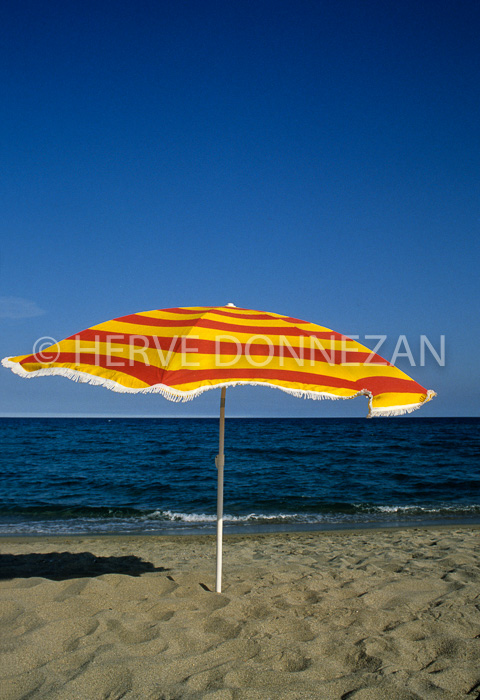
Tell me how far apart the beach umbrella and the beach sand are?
1487mm

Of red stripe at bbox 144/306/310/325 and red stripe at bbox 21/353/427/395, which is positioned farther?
red stripe at bbox 144/306/310/325

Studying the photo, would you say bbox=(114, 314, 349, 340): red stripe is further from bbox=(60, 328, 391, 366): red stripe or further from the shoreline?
the shoreline

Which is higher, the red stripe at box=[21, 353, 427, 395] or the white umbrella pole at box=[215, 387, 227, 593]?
the red stripe at box=[21, 353, 427, 395]

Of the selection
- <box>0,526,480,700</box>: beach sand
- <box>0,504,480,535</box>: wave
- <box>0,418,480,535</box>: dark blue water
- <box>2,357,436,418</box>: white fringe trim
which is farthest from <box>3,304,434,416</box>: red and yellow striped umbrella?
<box>0,418,480,535</box>: dark blue water

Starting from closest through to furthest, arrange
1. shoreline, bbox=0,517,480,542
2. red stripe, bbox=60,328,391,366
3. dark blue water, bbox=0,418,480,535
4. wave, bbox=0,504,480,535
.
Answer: red stripe, bbox=60,328,391,366 → shoreline, bbox=0,517,480,542 → wave, bbox=0,504,480,535 → dark blue water, bbox=0,418,480,535

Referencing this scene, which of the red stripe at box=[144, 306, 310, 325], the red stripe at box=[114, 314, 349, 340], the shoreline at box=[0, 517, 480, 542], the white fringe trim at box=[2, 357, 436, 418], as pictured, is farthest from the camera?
the shoreline at box=[0, 517, 480, 542]

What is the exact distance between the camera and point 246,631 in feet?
10.4

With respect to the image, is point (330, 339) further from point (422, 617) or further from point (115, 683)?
point (115, 683)

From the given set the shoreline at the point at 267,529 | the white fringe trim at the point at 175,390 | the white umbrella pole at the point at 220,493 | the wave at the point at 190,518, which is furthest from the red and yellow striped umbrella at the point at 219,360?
the wave at the point at 190,518

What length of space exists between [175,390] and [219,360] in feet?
1.30

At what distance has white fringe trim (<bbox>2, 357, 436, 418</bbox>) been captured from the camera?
8.05 feet

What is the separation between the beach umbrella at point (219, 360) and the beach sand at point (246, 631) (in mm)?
1487

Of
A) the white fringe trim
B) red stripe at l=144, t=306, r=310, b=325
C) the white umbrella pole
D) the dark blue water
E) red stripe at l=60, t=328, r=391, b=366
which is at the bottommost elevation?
the dark blue water

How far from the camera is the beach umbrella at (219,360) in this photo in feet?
8.63
